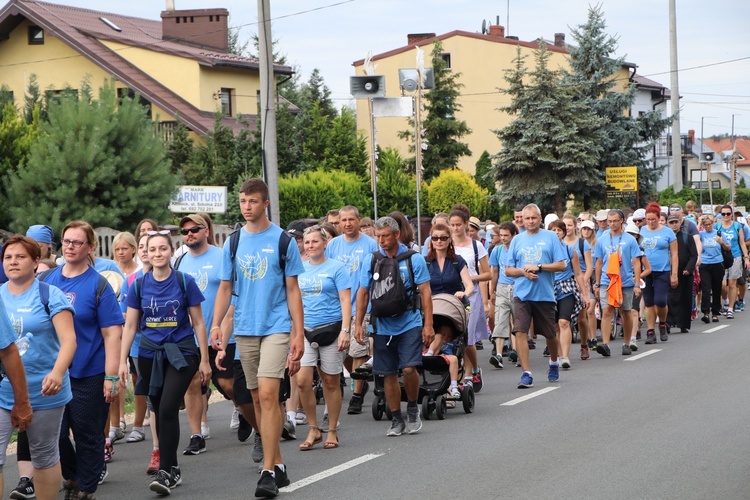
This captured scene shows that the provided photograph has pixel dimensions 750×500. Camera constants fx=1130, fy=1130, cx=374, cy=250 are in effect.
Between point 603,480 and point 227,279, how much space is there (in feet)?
9.51

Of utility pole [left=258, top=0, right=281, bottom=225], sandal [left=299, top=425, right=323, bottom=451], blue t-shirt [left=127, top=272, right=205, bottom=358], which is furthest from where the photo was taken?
utility pole [left=258, top=0, right=281, bottom=225]

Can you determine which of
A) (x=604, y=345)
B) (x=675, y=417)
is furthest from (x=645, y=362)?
(x=675, y=417)

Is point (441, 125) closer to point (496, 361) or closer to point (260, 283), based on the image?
point (496, 361)

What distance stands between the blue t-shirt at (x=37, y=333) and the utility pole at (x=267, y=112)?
38.2 ft

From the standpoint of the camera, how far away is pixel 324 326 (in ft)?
31.4

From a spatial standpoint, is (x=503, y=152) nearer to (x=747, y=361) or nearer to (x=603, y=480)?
(x=747, y=361)

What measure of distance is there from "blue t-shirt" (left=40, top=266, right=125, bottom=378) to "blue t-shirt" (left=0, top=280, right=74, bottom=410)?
0.75 m

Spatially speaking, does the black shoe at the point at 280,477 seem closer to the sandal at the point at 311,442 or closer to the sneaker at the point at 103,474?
the sneaker at the point at 103,474

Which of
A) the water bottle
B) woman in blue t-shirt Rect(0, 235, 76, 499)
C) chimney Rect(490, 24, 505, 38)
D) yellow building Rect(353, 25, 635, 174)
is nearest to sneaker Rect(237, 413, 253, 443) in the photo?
woman in blue t-shirt Rect(0, 235, 76, 499)

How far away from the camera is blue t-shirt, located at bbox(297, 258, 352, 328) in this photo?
9602mm

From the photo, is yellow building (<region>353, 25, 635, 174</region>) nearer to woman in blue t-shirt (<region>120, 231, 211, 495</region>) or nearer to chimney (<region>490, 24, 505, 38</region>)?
chimney (<region>490, 24, 505, 38</region>)

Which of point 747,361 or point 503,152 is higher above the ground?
point 503,152

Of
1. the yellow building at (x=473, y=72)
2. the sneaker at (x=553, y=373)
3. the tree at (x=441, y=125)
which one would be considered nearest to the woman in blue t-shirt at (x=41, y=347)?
the sneaker at (x=553, y=373)

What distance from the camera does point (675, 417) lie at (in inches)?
402
